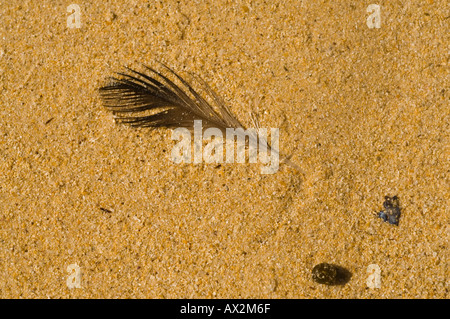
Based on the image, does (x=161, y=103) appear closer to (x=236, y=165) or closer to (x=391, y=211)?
(x=236, y=165)

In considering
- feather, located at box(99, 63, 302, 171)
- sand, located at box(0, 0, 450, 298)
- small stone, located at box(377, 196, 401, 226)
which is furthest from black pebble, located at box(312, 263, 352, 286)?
feather, located at box(99, 63, 302, 171)

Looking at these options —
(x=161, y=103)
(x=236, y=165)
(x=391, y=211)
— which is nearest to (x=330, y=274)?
(x=391, y=211)

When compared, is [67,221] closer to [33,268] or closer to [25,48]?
[33,268]

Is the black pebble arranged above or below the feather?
below

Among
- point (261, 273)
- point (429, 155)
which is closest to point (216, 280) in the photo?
point (261, 273)

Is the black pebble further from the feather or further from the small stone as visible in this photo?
the feather

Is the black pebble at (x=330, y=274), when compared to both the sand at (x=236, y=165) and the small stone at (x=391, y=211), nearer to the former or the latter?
the sand at (x=236, y=165)
